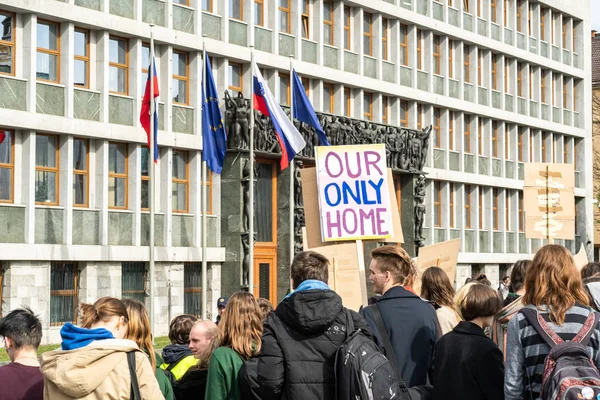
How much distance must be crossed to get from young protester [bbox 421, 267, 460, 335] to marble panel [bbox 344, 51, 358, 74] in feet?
118

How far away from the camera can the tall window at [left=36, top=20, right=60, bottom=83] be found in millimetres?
33094

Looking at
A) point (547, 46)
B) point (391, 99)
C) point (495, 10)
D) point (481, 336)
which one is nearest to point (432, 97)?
point (391, 99)

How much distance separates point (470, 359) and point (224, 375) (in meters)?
1.38

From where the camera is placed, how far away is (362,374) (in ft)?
21.9

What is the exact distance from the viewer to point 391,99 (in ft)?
158

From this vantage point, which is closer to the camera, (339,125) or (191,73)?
(191,73)

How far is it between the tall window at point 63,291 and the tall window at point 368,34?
56.2 ft

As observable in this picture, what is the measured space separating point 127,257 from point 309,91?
11.0m

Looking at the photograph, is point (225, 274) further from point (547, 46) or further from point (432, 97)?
point (547, 46)

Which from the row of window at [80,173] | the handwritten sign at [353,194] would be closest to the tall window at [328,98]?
the row of window at [80,173]

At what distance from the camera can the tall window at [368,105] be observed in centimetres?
4662

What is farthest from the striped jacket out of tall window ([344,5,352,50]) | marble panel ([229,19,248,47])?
tall window ([344,5,352,50])

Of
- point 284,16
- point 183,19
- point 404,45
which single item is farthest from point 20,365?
point 404,45

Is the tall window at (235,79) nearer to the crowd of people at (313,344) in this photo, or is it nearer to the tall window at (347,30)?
the tall window at (347,30)
